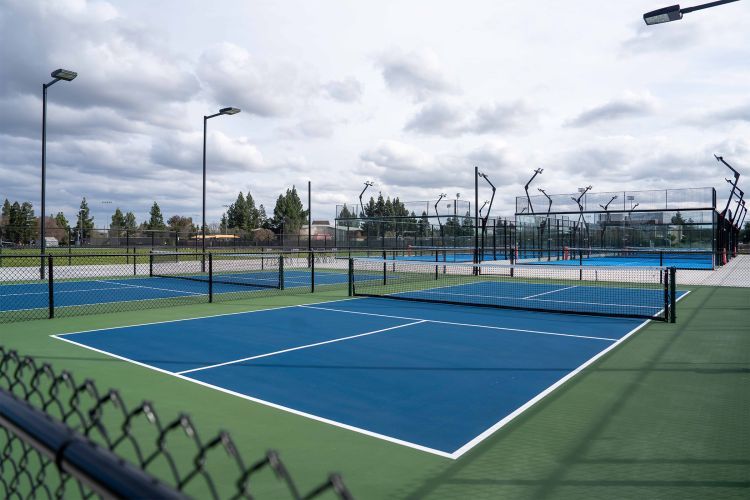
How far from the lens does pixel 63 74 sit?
18031 millimetres

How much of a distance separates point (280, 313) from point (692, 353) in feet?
28.3

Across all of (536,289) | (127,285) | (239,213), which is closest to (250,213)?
(239,213)

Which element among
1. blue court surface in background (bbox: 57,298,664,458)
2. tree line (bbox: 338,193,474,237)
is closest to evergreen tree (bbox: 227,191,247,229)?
tree line (bbox: 338,193,474,237)

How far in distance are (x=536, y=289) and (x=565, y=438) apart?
15.6 m

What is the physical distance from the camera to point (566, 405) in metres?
6.56

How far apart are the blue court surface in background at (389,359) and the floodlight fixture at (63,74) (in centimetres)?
1052

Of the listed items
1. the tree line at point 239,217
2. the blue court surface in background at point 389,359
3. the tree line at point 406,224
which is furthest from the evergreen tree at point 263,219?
the blue court surface in background at point 389,359

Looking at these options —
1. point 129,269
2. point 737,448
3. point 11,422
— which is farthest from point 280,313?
point 129,269

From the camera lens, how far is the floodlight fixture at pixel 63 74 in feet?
58.7

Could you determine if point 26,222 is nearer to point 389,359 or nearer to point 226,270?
point 226,270

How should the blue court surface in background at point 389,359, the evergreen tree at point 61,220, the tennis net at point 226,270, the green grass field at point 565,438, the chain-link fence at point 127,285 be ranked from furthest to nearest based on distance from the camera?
1. the evergreen tree at point 61,220
2. the tennis net at point 226,270
3. the chain-link fence at point 127,285
4. the blue court surface in background at point 389,359
5. the green grass field at point 565,438

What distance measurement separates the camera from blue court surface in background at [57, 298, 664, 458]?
6211mm

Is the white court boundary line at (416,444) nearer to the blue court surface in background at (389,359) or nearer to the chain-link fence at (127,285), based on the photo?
the blue court surface in background at (389,359)

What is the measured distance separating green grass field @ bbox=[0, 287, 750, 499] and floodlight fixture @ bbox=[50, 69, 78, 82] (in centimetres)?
1189
